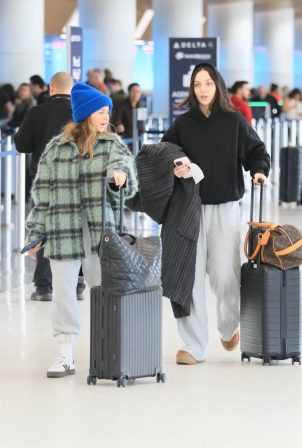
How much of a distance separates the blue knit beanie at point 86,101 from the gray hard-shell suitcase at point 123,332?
1.70ft

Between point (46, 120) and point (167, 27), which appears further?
point (167, 27)

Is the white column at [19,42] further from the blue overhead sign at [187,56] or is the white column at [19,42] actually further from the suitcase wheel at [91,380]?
the suitcase wheel at [91,380]

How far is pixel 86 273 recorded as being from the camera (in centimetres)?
697

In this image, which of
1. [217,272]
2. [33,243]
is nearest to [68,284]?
[33,243]

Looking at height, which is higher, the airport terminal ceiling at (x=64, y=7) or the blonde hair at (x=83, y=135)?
the airport terminal ceiling at (x=64, y=7)

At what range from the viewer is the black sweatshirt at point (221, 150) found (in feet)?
23.7

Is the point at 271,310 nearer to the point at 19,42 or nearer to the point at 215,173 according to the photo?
the point at 215,173

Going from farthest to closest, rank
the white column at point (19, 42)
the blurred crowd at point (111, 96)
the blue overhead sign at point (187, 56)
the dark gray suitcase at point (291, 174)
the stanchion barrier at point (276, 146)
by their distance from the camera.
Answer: the white column at point (19, 42) → the stanchion barrier at point (276, 146) → the dark gray suitcase at point (291, 174) → the blurred crowd at point (111, 96) → the blue overhead sign at point (187, 56)

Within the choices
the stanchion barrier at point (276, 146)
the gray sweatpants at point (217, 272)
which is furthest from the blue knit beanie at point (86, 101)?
the stanchion barrier at point (276, 146)

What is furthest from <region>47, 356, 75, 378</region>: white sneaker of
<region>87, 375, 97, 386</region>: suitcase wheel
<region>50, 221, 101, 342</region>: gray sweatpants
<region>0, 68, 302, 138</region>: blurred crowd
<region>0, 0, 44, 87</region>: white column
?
<region>0, 0, 44, 87</region>: white column

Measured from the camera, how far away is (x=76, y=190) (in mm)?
6859

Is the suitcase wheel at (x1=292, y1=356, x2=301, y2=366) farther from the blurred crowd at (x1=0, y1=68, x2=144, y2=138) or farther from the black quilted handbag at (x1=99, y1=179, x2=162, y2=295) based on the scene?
the blurred crowd at (x1=0, y1=68, x2=144, y2=138)

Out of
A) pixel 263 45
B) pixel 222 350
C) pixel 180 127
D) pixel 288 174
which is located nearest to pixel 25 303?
pixel 222 350

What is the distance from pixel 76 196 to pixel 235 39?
35.6 metres
